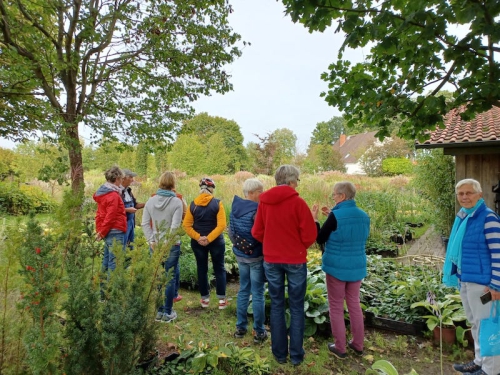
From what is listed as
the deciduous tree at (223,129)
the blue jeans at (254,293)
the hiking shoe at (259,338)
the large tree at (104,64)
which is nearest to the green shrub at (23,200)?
the large tree at (104,64)

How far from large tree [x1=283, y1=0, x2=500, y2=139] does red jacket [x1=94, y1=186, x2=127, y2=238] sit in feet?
9.50

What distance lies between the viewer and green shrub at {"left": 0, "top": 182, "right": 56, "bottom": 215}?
41.3 ft

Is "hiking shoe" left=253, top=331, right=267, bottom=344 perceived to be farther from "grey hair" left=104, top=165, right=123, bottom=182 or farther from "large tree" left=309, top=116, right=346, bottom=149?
"large tree" left=309, top=116, right=346, bottom=149

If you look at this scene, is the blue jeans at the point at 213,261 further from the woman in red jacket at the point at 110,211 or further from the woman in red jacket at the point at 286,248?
the woman in red jacket at the point at 286,248

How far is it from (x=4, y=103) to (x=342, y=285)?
681 cm

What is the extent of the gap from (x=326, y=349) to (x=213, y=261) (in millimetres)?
1712

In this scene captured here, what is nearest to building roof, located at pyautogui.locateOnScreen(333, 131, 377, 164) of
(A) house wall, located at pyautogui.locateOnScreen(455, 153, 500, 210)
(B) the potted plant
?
(A) house wall, located at pyautogui.locateOnScreen(455, 153, 500, 210)

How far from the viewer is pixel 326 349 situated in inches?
135

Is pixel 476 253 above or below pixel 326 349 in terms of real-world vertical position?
above

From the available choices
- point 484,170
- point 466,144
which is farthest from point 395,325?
point 484,170

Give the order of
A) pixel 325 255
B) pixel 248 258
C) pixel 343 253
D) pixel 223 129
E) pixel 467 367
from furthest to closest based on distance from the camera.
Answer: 1. pixel 223 129
2. pixel 248 258
3. pixel 325 255
4. pixel 343 253
5. pixel 467 367

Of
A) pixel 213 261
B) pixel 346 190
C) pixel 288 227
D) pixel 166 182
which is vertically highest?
pixel 166 182

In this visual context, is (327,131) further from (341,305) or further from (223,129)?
(341,305)

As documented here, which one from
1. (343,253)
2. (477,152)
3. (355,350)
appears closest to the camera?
(343,253)
